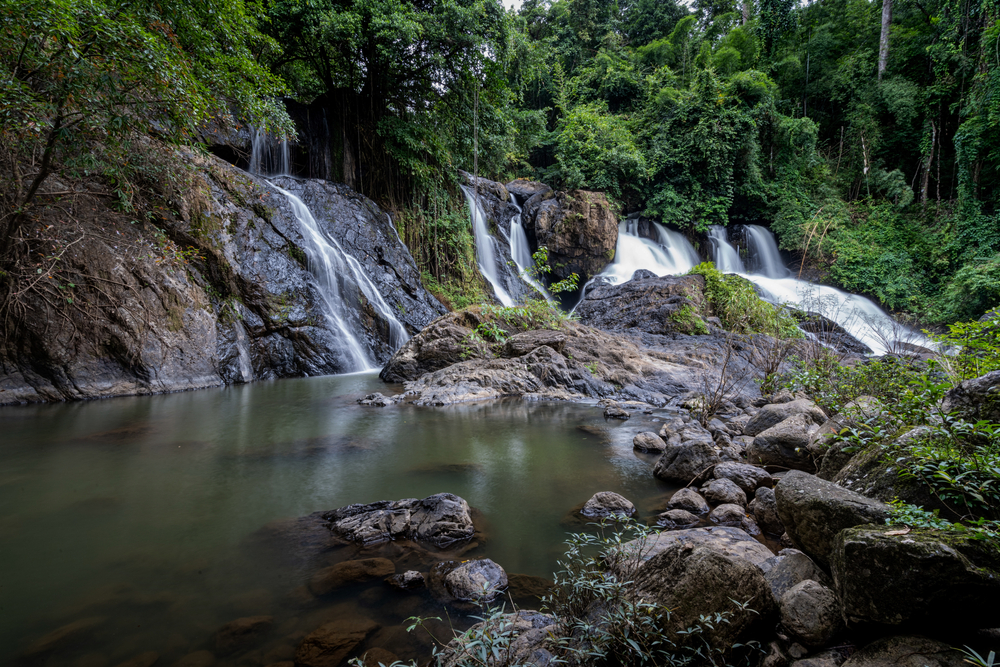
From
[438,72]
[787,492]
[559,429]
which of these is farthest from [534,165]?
[787,492]

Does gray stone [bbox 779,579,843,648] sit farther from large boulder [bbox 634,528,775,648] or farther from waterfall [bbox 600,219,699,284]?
waterfall [bbox 600,219,699,284]

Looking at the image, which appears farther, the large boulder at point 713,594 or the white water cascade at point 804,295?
the white water cascade at point 804,295

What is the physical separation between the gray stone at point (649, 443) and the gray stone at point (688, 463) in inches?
35.0

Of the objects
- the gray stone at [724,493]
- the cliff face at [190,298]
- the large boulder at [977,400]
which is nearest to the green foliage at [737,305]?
the gray stone at [724,493]

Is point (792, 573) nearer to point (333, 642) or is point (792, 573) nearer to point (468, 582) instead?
point (468, 582)

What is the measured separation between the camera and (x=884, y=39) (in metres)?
21.7

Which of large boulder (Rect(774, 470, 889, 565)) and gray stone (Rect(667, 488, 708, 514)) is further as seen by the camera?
gray stone (Rect(667, 488, 708, 514))

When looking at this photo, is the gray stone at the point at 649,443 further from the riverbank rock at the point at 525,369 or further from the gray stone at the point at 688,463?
the riverbank rock at the point at 525,369

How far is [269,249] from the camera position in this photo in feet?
38.8

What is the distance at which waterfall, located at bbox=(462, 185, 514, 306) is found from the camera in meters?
18.9

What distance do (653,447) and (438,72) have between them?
47.1 feet

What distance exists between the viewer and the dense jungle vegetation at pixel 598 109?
657 centimetres

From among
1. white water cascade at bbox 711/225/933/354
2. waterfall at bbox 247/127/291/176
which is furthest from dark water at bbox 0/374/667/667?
white water cascade at bbox 711/225/933/354

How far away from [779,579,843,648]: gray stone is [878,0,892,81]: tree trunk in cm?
2955
